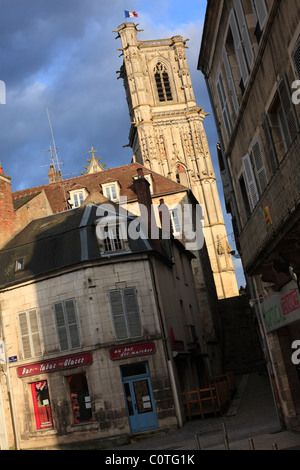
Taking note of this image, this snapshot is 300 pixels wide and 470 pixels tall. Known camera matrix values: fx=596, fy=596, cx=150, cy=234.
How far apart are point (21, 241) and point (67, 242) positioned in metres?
3.31

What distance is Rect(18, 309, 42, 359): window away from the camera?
73.4ft

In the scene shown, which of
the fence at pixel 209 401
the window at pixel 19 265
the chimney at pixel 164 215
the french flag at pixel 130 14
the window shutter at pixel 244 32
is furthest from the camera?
the french flag at pixel 130 14

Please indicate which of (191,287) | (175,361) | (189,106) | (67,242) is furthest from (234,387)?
(189,106)

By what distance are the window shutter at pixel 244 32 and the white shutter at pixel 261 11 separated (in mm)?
725

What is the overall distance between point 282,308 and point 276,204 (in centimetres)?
426

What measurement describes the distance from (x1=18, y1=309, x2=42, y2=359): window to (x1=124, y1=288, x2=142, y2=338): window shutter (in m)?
3.52

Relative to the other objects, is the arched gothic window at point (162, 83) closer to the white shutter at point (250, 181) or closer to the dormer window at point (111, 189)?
the dormer window at point (111, 189)

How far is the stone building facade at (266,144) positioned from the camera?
966 centimetres

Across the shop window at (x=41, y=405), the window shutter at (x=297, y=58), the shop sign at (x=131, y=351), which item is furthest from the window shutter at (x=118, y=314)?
the window shutter at (x=297, y=58)

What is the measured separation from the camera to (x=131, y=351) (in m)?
21.2

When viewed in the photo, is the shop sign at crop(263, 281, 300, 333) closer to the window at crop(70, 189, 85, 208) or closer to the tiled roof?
the tiled roof

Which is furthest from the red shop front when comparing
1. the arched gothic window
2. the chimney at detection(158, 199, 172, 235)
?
the arched gothic window

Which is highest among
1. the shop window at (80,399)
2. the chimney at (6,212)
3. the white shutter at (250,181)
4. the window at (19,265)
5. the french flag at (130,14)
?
the french flag at (130,14)

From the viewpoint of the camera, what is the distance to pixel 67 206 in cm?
3625
